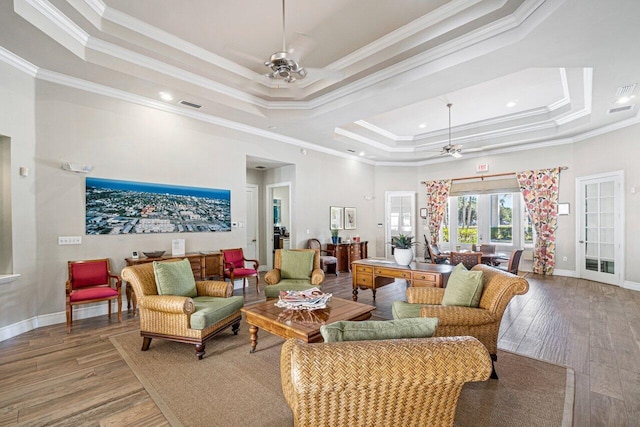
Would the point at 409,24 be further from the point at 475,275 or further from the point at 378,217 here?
the point at 378,217

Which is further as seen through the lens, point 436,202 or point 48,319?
point 436,202

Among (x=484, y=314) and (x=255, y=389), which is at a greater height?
(x=484, y=314)

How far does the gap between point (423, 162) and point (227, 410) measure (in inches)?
349

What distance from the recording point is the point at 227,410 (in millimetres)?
2205

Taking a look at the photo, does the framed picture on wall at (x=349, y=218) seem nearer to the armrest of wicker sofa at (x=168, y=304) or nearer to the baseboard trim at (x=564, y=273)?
the baseboard trim at (x=564, y=273)

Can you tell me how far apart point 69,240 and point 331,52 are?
4.48 m

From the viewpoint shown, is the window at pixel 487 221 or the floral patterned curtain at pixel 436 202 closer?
the window at pixel 487 221

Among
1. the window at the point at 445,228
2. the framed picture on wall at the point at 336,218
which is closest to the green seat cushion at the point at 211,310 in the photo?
the framed picture on wall at the point at 336,218

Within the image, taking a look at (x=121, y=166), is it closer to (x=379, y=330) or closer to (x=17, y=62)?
(x=17, y=62)

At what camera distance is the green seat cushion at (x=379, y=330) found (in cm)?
160

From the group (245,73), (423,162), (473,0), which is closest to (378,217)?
(423,162)

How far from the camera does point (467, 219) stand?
887 cm

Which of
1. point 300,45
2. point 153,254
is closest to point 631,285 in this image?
point 300,45

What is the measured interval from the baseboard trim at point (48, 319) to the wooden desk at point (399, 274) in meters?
3.68
